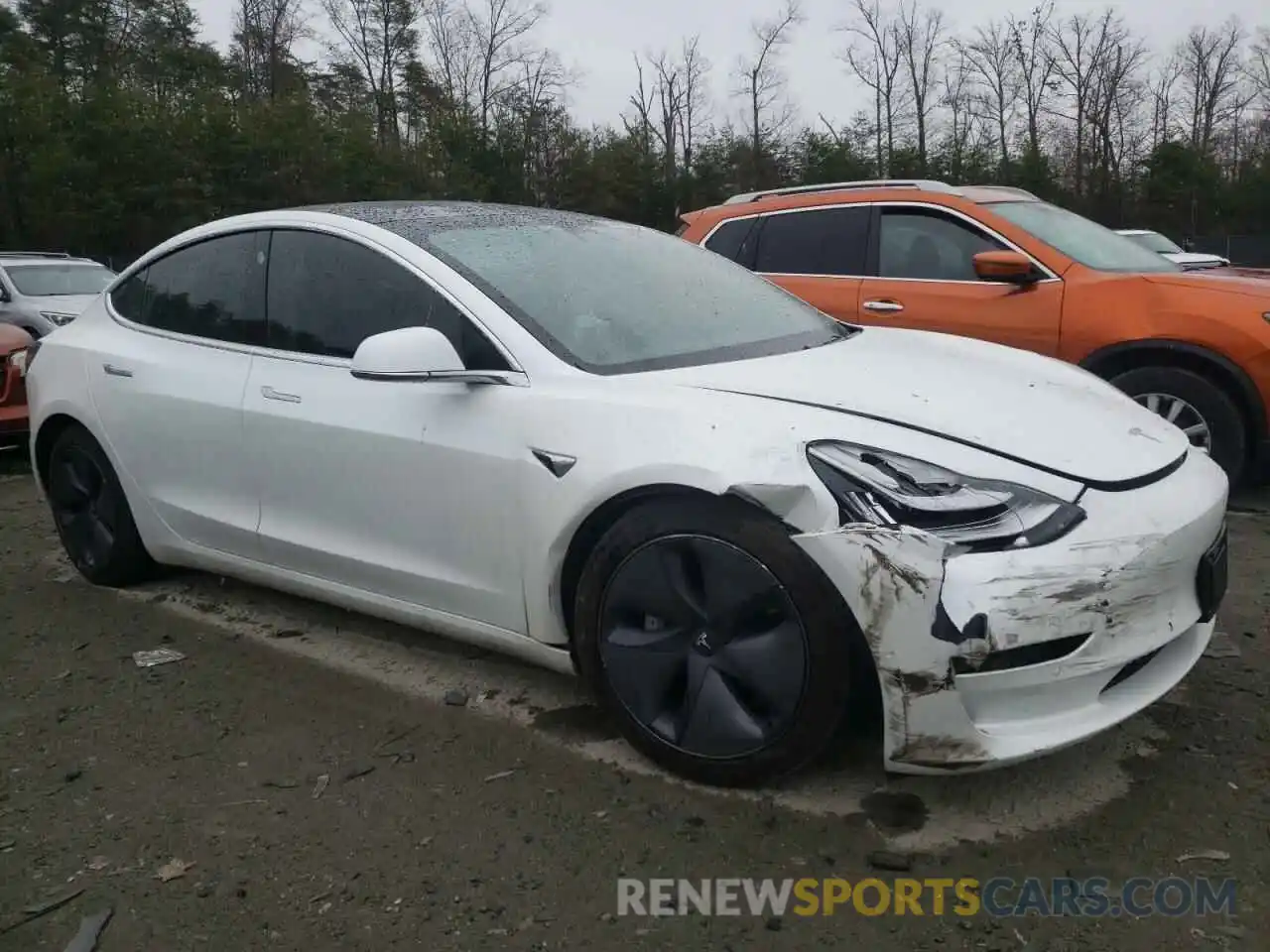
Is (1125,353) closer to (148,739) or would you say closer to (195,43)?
(148,739)

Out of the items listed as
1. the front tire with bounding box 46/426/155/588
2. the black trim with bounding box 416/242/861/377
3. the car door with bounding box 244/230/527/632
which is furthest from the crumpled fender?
the front tire with bounding box 46/426/155/588

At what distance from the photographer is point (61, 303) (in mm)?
10633

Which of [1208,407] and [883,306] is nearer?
[1208,407]

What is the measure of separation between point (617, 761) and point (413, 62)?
44.3m

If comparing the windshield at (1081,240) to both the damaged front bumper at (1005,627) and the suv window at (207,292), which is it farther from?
the suv window at (207,292)

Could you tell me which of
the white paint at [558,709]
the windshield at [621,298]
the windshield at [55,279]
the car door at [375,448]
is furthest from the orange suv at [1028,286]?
the windshield at [55,279]

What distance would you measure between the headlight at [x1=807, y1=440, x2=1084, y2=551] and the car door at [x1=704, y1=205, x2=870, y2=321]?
3755 mm

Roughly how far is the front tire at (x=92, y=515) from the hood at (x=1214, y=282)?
4.74 metres

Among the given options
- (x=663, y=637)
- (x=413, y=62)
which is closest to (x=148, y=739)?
(x=663, y=637)

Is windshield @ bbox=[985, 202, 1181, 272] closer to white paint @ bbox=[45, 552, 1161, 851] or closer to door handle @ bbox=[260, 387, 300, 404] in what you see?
white paint @ bbox=[45, 552, 1161, 851]

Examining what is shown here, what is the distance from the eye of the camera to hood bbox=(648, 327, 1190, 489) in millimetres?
2523

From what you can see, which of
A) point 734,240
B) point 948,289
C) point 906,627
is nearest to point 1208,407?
point 948,289

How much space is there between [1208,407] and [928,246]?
65.7 inches

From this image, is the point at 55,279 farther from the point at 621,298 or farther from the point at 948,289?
the point at 621,298
